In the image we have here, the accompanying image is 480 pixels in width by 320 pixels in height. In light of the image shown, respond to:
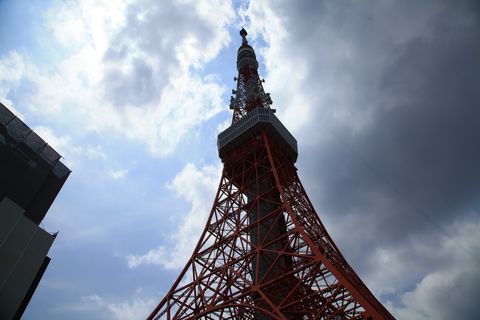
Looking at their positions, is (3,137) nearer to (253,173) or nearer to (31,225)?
(31,225)

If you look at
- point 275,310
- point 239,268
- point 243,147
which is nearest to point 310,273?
point 275,310

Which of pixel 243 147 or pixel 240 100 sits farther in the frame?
pixel 240 100

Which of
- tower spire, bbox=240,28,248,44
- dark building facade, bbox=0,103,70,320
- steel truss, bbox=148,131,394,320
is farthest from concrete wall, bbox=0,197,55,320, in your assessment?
tower spire, bbox=240,28,248,44

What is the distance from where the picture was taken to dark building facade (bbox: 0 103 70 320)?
624 inches

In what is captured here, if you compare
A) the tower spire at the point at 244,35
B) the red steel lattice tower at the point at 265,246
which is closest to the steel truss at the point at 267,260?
the red steel lattice tower at the point at 265,246

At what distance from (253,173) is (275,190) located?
9.15 ft

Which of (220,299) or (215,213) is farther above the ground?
(215,213)

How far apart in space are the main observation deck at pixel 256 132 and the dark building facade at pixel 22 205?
10943mm

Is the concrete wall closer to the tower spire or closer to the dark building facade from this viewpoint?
the dark building facade

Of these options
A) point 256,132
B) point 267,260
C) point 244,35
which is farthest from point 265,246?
point 244,35

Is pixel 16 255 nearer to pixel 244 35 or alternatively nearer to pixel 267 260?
pixel 267 260

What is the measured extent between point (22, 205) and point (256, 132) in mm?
14764

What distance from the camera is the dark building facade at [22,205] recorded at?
52.0 feet

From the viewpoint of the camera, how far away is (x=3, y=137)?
18031 millimetres
